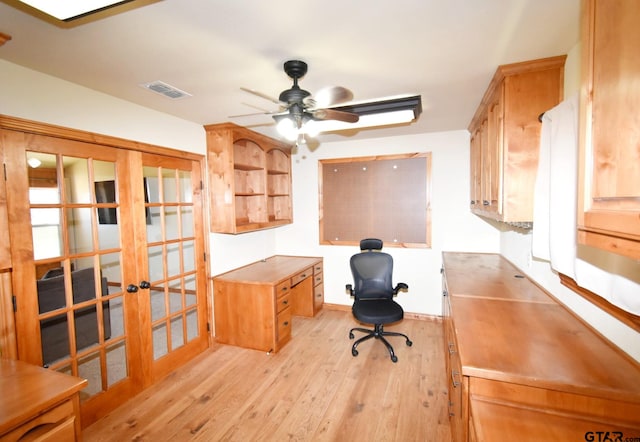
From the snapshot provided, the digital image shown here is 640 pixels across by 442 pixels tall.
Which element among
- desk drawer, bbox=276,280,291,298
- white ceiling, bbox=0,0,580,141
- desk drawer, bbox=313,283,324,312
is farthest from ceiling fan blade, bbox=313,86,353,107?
desk drawer, bbox=313,283,324,312

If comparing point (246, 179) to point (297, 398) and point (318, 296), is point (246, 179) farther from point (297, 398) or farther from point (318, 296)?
point (297, 398)

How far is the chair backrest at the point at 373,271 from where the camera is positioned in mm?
3518

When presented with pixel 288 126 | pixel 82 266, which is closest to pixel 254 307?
pixel 82 266

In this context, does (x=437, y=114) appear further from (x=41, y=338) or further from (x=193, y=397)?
(x=41, y=338)

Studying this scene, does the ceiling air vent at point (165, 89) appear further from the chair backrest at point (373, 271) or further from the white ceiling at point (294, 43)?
the chair backrest at point (373, 271)

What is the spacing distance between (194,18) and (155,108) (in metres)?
1.57

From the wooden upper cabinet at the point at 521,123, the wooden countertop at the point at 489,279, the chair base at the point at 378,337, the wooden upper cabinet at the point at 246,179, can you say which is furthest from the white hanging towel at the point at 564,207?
the wooden upper cabinet at the point at 246,179

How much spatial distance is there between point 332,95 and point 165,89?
1.37 meters

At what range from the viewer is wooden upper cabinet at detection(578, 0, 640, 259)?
73 cm

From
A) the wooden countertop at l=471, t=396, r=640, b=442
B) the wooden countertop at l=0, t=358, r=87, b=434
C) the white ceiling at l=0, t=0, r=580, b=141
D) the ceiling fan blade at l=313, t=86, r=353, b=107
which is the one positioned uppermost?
the white ceiling at l=0, t=0, r=580, b=141

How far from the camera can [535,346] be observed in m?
1.47

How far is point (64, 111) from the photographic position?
208 cm

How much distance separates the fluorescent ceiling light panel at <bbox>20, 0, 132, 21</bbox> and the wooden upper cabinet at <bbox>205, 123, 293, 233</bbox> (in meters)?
2.02

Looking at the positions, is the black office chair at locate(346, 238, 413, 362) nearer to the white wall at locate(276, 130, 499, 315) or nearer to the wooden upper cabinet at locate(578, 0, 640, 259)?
the white wall at locate(276, 130, 499, 315)
